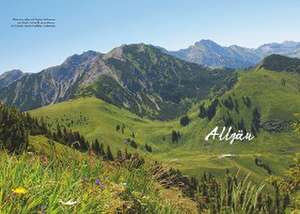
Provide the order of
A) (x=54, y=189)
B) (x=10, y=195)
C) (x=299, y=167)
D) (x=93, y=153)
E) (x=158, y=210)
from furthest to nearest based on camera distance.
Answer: (x=299, y=167) → (x=93, y=153) → (x=158, y=210) → (x=54, y=189) → (x=10, y=195)

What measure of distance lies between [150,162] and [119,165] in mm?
834

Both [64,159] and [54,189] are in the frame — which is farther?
[64,159]

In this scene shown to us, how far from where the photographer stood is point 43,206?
565cm

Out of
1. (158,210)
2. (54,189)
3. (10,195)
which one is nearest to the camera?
(10,195)

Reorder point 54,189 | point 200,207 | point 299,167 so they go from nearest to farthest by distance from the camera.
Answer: point 54,189 < point 200,207 < point 299,167

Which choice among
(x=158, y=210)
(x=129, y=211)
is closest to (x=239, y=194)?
(x=158, y=210)

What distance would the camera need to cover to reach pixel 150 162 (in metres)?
11.4

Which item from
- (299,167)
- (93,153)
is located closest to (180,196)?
(93,153)

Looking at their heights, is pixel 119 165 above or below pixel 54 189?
below

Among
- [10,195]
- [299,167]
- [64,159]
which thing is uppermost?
[10,195]

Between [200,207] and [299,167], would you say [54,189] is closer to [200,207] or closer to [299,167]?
[200,207]

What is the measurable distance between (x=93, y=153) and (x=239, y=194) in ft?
11.3

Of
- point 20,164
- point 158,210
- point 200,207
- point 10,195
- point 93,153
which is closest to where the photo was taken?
point 10,195

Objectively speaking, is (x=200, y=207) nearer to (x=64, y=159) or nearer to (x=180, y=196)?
(x=180, y=196)
